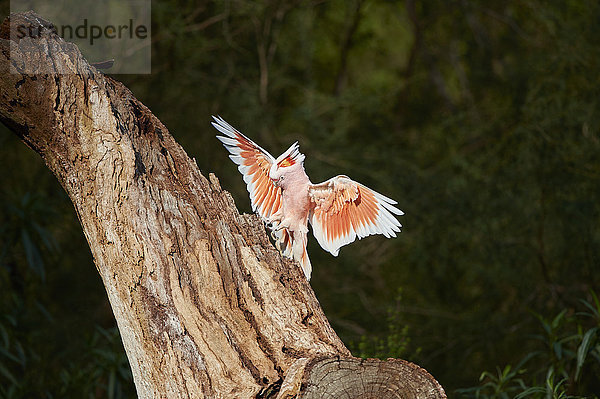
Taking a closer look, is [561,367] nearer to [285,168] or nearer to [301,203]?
[301,203]

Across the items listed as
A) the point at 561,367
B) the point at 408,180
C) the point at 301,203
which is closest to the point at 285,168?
the point at 301,203

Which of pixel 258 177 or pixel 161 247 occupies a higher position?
pixel 258 177

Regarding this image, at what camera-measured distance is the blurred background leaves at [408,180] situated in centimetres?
391

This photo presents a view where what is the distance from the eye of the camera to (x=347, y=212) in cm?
205

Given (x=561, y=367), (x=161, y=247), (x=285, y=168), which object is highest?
(x=285, y=168)

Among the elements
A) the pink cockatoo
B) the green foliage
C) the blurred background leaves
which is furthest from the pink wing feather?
the blurred background leaves

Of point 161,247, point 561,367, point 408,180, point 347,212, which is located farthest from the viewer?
point 408,180

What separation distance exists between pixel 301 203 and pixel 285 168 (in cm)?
12

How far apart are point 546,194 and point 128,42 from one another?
9.87ft

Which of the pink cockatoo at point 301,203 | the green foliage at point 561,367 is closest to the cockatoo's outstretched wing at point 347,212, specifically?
the pink cockatoo at point 301,203

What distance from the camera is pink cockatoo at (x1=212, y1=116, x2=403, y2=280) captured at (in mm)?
1941

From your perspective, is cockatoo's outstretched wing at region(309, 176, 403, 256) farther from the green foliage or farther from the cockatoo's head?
the green foliage

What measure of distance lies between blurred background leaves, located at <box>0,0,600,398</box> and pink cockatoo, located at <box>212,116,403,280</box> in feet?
4.81

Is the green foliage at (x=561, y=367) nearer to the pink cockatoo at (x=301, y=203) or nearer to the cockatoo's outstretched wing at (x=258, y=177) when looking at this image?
the pink cockatoo at (x=301, y=203)
